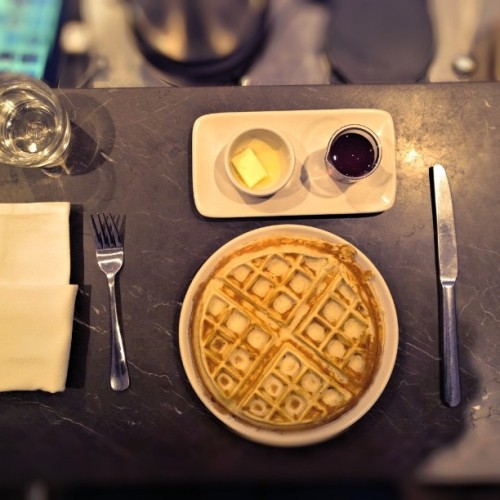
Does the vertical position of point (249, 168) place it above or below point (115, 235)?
above

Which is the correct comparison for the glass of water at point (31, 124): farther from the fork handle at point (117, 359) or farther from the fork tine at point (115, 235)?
the fork handle at point (117, 359)

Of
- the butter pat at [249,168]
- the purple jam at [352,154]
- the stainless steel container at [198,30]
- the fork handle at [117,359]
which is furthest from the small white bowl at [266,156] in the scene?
the stainless steel container at [198,30]

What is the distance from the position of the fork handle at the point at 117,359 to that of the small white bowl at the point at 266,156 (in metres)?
0.41

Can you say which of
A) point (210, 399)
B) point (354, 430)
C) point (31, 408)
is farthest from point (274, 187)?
point (31, 408)

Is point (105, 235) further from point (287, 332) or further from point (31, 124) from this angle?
point (287, 332)

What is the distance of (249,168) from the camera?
1.27 m

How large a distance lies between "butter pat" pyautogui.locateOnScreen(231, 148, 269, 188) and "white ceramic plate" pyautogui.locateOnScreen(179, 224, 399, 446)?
12 centimetres

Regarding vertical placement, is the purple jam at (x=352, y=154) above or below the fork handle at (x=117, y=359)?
above

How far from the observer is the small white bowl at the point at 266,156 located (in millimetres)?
1247

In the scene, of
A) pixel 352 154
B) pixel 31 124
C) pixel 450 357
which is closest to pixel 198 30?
pixel 31 124

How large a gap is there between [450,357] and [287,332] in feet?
1.26

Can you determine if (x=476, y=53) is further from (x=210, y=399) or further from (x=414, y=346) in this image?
(x=210, y=399)

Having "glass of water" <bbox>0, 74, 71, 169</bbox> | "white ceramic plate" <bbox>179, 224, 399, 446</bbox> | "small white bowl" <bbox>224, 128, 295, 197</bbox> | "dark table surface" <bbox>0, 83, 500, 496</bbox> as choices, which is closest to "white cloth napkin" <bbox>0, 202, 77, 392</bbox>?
"dark table surface" <bbox>0, 83, 500, 496</bbox>

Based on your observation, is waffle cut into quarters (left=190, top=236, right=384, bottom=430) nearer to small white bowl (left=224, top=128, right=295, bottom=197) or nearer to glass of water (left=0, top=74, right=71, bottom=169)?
small white bowl (left=224, top=128, right=295, bottom=197)
